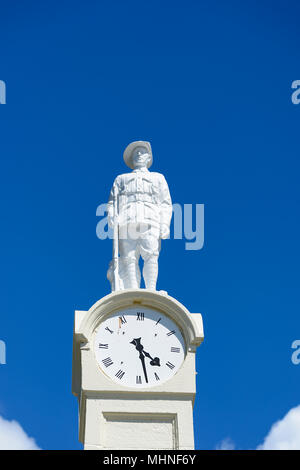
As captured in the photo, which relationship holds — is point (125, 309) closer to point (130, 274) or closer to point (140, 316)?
point (140, 316)

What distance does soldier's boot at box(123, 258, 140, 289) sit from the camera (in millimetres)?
23281

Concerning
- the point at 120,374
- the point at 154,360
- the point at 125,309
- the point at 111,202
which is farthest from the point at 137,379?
the point at 111,202

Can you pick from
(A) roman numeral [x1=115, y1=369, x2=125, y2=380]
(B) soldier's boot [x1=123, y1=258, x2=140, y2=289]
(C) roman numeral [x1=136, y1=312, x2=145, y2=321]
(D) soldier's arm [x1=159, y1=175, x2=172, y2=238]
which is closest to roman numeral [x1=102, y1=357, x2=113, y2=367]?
(A) roman numeral [x1=115, y1=369, x2=125, y2=380]

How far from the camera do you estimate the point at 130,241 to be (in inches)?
936

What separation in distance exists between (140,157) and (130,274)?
3.15 metres

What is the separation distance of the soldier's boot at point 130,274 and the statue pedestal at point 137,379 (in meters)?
0.84

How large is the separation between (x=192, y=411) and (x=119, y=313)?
256 centimetres

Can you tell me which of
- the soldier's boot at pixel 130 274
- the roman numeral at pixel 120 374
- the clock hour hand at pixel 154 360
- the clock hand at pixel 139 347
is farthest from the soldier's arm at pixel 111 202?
the roman numeral at pixel 120 374

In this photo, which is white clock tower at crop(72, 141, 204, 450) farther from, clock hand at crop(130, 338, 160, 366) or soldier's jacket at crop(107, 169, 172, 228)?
soldier's jacket at crop(107, 169, 172, 228)

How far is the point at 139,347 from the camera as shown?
22031 mm

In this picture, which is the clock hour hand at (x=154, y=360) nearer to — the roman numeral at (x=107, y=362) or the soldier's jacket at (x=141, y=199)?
the roman numeral at (x=107, y=362)

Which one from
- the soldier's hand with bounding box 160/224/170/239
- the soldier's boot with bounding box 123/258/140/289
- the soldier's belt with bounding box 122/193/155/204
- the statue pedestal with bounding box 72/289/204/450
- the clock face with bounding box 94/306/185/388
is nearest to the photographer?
the statue pedestal with bounding box 72/289/204/450
